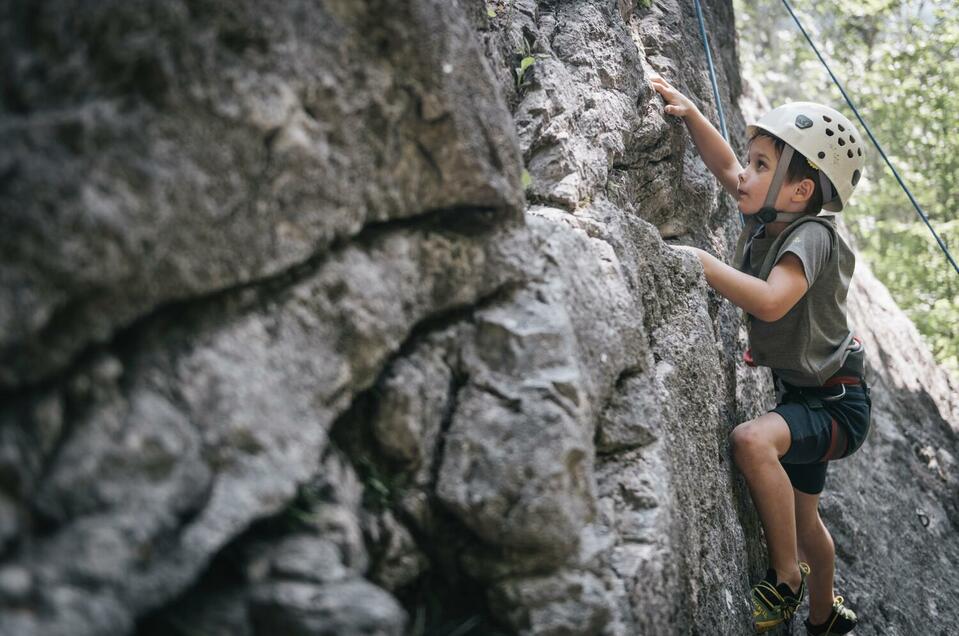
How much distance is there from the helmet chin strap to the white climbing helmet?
3.1 inches

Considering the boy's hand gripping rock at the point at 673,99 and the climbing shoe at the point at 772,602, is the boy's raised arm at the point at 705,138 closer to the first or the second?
the boy's hand gripping rock at the point at 673,99

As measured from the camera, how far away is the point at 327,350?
230 cm

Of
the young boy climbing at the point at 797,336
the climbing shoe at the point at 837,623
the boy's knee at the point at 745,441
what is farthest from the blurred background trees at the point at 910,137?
the boy's knee at the point at 745,441

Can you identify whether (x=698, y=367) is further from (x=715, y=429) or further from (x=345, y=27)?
(x=345, y=27)

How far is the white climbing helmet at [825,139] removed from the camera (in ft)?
14.4

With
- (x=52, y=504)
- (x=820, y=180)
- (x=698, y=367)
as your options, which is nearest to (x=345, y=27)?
(x=52, y=504)

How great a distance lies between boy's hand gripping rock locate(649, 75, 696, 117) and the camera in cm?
491

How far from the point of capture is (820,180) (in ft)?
14.6

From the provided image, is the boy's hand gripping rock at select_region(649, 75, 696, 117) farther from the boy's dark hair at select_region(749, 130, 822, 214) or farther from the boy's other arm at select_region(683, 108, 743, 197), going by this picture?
the boy's dark hair at select_region(749, 130, 822, 214)

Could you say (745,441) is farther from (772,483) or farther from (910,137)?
(910,137)

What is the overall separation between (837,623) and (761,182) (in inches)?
101

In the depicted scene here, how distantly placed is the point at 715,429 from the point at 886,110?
14648mm

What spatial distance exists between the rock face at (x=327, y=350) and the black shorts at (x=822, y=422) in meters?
0.55

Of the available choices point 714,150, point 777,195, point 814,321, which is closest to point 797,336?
point 814,321
